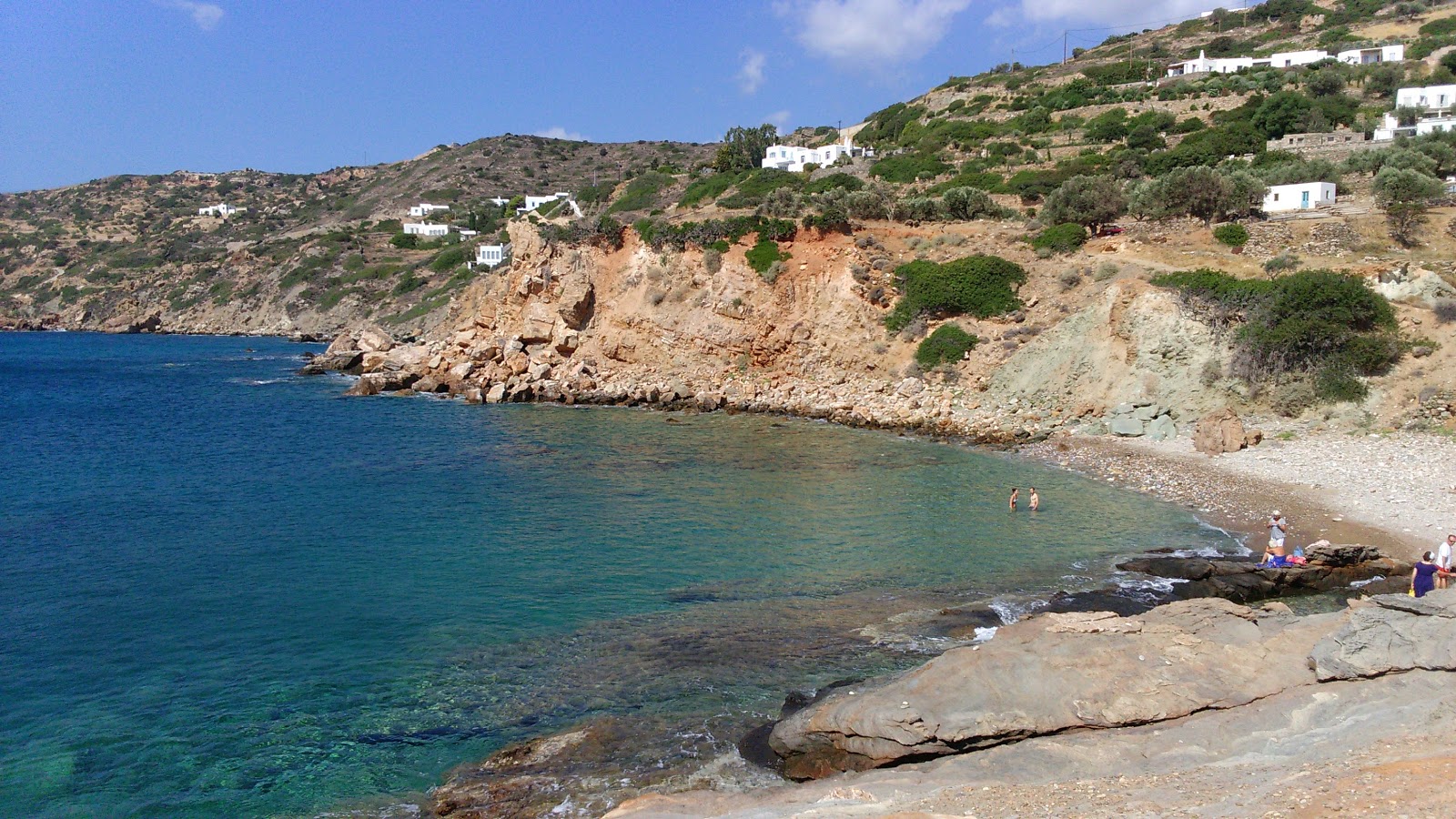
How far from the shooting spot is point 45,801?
9852 mm

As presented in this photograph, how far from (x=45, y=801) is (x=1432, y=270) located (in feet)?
113

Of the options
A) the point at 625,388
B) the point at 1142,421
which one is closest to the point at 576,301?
the point at 625,388

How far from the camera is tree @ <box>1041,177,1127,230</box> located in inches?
1431

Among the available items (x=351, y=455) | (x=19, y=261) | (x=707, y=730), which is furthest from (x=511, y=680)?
(x=19, y=261)

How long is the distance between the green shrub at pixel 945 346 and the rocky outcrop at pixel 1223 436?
9887 mm

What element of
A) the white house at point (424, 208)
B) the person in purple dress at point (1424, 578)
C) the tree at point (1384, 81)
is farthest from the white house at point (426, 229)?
the person in purple dress at point (1424, 578)

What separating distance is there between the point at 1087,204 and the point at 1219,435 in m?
15.6

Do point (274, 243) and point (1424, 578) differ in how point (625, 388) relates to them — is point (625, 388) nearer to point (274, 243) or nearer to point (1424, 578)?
point (1424, 578)

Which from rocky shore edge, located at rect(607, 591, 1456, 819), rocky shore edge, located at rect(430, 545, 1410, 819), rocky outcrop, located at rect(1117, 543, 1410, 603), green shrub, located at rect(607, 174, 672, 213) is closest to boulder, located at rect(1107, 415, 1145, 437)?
rocky outcrop, located at rect(1117, 543, 1410, 603)

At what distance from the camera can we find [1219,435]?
78.7 feet

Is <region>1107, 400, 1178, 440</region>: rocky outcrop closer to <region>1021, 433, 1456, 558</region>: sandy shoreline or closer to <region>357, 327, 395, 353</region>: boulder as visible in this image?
<region>1021, 433, 1456, 558</region>: sandy shoreline

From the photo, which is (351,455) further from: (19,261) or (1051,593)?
(19,261)

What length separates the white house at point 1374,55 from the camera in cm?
5744

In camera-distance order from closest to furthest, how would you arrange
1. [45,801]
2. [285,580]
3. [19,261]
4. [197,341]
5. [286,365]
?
[45,801] < [285,580] < [286,365] < [197,341] < [19,261]
